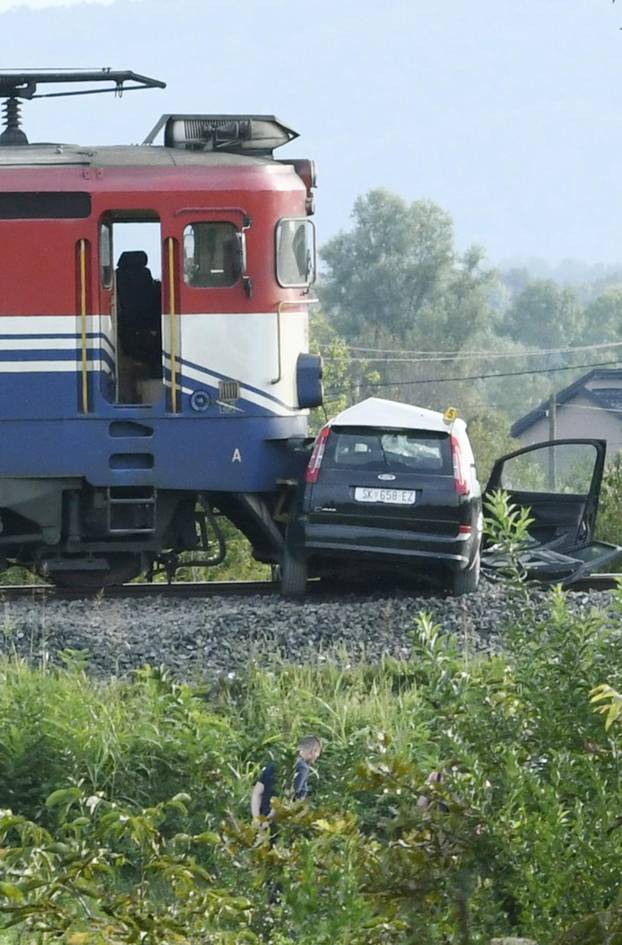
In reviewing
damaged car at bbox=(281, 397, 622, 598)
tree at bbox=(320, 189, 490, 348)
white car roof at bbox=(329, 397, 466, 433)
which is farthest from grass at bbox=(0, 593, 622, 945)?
tree at bbox=(320, 189, 490, 348)

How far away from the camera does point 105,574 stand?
1426 cm

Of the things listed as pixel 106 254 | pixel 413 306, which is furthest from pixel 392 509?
pixel 413 306

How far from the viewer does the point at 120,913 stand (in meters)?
3.54

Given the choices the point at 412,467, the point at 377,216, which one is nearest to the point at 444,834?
the point at 412,467

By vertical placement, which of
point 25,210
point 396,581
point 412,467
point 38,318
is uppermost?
point 25,210

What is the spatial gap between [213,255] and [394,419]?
6.58 ft

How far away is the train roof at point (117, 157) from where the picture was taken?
1351cm

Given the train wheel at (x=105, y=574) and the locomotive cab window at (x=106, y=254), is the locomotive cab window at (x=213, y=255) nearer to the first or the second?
the locomotive cab window at (x=106, y=254)

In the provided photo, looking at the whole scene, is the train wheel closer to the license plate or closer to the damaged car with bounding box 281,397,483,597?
the damaged car with bounding box 281,397,483,597

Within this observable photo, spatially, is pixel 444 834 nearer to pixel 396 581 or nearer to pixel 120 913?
pixel 120 913

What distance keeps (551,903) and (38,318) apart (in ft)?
33.5

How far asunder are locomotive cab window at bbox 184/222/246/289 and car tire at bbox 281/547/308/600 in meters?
2.31

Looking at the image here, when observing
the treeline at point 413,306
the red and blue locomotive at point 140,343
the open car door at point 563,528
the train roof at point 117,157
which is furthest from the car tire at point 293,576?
the treeline at point 413,306

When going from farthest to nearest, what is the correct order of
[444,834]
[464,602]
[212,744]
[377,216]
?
[377,216] → [464,602] → [212,744] → [444,834]
